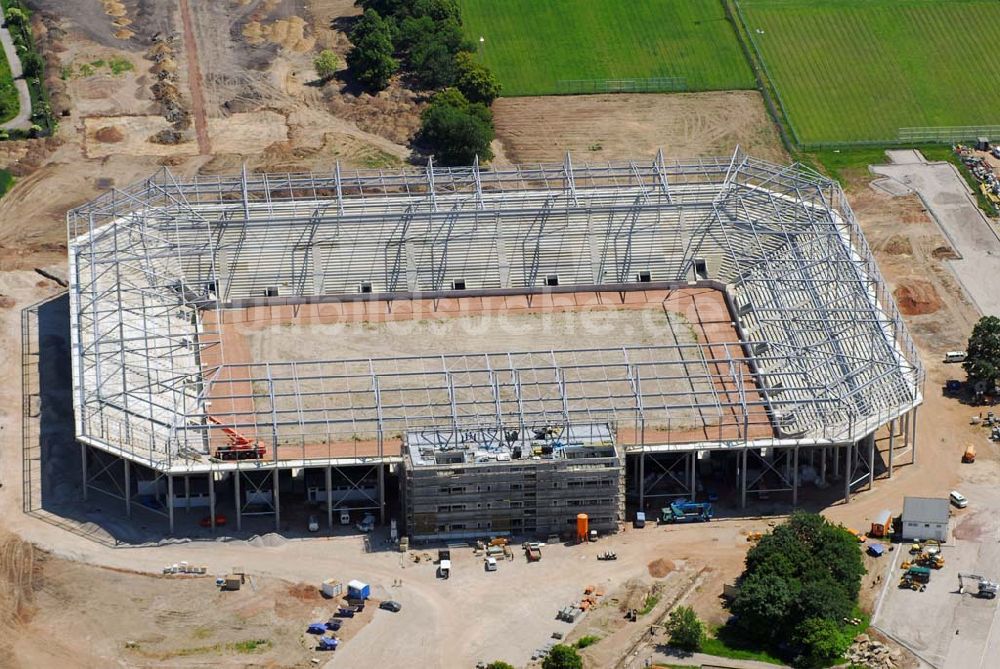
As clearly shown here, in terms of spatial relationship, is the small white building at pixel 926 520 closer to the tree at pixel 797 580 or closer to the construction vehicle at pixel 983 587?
the construction vehicle at pixel 983 587

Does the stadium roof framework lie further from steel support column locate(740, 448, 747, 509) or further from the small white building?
the small white building

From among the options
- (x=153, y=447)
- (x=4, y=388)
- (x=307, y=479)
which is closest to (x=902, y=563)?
(x=307, y=479)

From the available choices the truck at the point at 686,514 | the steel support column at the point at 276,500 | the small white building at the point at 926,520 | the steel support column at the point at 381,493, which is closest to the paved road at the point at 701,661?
the truck at the point at 686,514

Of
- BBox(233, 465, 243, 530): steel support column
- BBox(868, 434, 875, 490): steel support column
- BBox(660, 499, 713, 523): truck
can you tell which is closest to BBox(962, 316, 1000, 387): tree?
BBox(868, 434, 875, 490): steel support column

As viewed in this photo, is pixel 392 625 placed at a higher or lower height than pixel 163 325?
lower

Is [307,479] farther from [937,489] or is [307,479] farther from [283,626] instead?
[937,489]

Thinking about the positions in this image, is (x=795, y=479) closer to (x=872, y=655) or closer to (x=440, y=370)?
(x=872, y=655)
